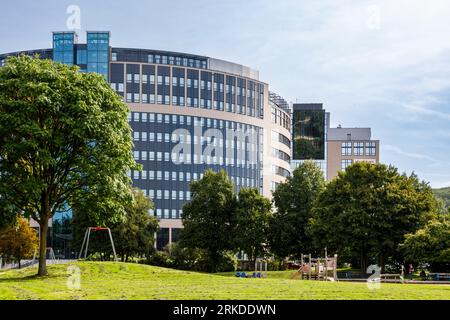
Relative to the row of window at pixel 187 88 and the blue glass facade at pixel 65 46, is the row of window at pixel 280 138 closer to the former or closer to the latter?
the row of window at pixel 187 88

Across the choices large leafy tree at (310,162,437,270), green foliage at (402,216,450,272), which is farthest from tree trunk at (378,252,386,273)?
green foliage at (402,216,450,272)

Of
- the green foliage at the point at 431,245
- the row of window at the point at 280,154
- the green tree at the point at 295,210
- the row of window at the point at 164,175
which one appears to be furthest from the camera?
the row of window at the point at 280,154

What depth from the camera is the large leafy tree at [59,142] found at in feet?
150

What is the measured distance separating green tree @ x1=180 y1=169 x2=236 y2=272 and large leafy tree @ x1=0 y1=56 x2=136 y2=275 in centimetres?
4935

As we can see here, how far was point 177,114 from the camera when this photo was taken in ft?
481

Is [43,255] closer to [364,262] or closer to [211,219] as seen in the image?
[364,262]

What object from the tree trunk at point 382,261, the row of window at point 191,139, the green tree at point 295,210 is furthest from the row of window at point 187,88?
the tree trunk at point 382,261

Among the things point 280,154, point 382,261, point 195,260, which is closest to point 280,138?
point 280,154

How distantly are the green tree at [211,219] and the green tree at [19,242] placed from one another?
2157cm

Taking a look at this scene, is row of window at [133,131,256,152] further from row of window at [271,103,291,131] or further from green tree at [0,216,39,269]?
green tree at [0,216,39,269]

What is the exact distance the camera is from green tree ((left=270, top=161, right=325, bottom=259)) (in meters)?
94.8

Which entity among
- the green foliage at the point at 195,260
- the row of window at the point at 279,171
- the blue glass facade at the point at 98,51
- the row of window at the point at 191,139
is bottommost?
the green foliage at the point at 195,260

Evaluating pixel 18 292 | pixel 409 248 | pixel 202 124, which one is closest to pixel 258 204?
pixel 409 248

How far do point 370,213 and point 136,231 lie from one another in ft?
113
